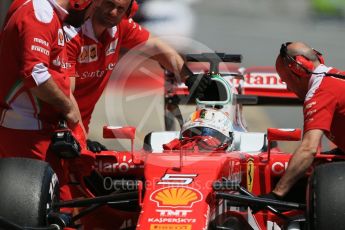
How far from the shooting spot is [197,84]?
7.14 m

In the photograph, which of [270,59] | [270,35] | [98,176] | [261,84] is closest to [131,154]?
[98,176]

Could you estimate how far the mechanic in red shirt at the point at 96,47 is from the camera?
6.60 meters

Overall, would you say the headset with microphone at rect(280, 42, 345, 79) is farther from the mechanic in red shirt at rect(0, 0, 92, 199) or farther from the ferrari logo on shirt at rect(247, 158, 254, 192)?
the mechanic in red shirt at rect(0, 0, 92, 199)

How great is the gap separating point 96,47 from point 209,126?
3.00ft

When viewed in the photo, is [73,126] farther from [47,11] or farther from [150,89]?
[150,89]

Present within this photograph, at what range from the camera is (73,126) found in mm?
6285

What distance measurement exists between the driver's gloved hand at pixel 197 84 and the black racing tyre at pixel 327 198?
5.69 feet

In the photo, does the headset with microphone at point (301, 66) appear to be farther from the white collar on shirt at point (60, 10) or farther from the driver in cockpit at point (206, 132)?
the white collar on shirt at point (60, 10)

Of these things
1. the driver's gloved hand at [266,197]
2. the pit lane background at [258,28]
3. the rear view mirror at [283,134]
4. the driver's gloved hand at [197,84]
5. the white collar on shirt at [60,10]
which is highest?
the pit lane background at [258,28]

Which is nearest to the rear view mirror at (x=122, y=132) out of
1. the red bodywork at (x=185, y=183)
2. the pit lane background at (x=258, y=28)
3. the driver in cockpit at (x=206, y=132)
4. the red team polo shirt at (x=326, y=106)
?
the red bodywork at (x=185, y=183)

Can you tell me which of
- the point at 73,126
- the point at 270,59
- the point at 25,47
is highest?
the point at 270,59

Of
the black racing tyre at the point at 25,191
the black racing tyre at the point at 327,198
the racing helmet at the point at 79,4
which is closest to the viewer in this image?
the black racing tyre at the point at 327,198

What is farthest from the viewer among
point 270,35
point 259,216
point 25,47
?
point 270,35

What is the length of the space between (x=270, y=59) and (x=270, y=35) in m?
1.52
